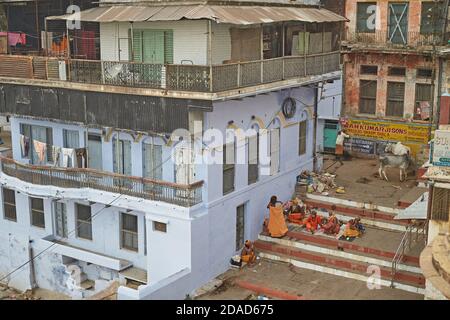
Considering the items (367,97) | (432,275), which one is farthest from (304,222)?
(367,97)

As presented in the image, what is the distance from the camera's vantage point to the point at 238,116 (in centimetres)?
2086

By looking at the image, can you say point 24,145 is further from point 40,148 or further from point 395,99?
point 395,99

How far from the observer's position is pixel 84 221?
2281cm

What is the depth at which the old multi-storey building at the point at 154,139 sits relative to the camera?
19125mm

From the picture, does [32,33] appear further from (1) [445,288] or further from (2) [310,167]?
(1) [445,288]

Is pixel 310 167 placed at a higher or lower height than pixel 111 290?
higher

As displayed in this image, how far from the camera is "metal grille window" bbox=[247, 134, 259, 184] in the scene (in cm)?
2188

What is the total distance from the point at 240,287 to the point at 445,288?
6925 mm

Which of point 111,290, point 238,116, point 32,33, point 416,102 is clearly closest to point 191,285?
point 111,290

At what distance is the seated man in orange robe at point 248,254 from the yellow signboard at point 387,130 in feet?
37.2

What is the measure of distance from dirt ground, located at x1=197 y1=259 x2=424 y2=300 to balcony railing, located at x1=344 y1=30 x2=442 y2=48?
13.0 metres

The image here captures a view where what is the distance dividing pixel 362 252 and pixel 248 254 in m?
3.81

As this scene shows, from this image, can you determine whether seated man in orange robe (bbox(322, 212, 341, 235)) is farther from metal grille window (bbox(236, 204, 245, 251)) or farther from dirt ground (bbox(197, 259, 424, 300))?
metal grille window (bbox(236, 204, 245, 251))

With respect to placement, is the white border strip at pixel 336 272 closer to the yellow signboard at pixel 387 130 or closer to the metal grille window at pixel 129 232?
the metal grille window at pixel 129 232
